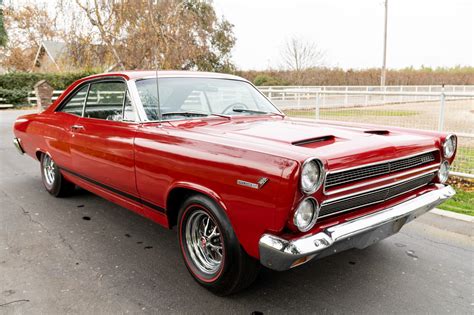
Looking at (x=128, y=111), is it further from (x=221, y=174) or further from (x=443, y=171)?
(x=443, y=171)

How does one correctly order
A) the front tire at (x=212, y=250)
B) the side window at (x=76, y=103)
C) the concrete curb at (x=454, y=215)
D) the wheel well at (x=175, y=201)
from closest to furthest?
the front tire at (x=212, y=250) < the wheel well at (x=175, y=201) < the concrete curb at (x=454, y=215) < the side window at (x=76, y=103)

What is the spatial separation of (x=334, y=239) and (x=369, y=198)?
55 centimetres

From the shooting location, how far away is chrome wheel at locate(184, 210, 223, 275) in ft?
9.48

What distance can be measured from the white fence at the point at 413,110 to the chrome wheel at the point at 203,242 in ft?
13.4

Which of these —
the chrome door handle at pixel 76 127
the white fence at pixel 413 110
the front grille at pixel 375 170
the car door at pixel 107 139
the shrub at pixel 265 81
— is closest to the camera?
the front grille at pixel 375 170

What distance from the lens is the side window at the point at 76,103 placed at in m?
4.53

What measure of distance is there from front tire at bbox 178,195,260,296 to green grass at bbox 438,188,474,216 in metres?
3.22

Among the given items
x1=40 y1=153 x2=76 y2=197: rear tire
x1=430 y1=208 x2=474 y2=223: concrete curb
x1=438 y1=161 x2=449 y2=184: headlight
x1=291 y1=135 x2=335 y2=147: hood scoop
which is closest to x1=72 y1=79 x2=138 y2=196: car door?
x1=40 y1=153 x2=76 y2=197: rear tire

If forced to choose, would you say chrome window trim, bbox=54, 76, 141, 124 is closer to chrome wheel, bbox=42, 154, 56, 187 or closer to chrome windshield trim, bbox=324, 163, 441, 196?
chrome wheel, bbox=42, 154, 56, 187

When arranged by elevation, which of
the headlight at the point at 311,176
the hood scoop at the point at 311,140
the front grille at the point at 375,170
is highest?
the hood scoop at the point at 311,140

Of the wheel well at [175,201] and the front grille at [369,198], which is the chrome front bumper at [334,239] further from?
the wheel well at [175,201]

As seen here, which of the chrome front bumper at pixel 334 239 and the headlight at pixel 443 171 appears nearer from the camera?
the chrome front bumper at pixel 334 239

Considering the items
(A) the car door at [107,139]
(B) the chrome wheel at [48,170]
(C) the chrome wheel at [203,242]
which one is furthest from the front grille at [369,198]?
(B) the chrome wheel at [48,170]

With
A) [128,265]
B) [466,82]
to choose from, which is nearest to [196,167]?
[128,265]
